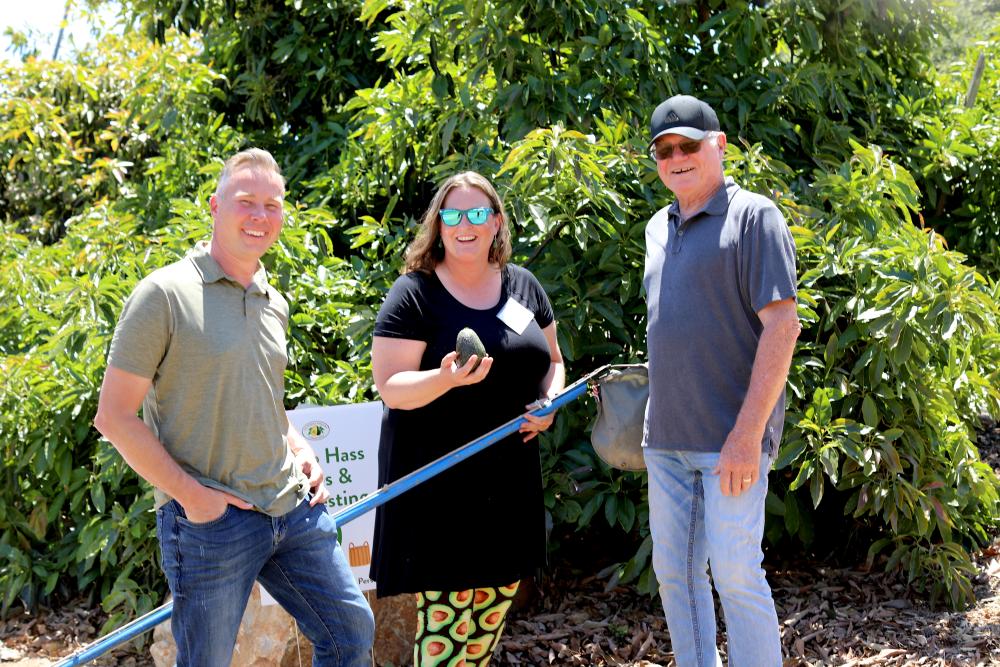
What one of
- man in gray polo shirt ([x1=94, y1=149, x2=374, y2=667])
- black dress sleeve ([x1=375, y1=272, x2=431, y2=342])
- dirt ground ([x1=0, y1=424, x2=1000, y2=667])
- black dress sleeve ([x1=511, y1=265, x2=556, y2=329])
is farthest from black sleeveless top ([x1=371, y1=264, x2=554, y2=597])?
dirt ground ([x1=0, y1=424, x2=1000, y2=667])

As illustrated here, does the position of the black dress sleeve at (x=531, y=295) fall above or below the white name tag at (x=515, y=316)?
above

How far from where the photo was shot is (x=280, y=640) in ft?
13.1

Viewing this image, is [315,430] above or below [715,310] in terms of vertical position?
below

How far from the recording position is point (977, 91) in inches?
248

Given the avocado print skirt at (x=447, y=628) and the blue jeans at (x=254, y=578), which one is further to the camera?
the avocado print skirt at (x=447, y=628)

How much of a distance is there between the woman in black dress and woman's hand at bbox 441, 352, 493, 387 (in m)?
0.15

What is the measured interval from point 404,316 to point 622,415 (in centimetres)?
78

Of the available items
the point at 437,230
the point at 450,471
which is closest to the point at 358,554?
the point at 450,471

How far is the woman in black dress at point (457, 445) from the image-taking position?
3164 mm

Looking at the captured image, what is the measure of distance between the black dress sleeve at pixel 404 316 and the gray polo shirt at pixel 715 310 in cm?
71

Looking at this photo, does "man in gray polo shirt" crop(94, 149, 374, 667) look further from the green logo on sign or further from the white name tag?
the green logo on sign

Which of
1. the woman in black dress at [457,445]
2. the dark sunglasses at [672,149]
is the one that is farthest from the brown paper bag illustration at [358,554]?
the dark sunglasses at [672,149]

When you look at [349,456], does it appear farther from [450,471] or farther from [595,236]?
[595,236]

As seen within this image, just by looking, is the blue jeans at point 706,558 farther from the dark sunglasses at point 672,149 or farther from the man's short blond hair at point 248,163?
the man's short blond hair at point 248,163
